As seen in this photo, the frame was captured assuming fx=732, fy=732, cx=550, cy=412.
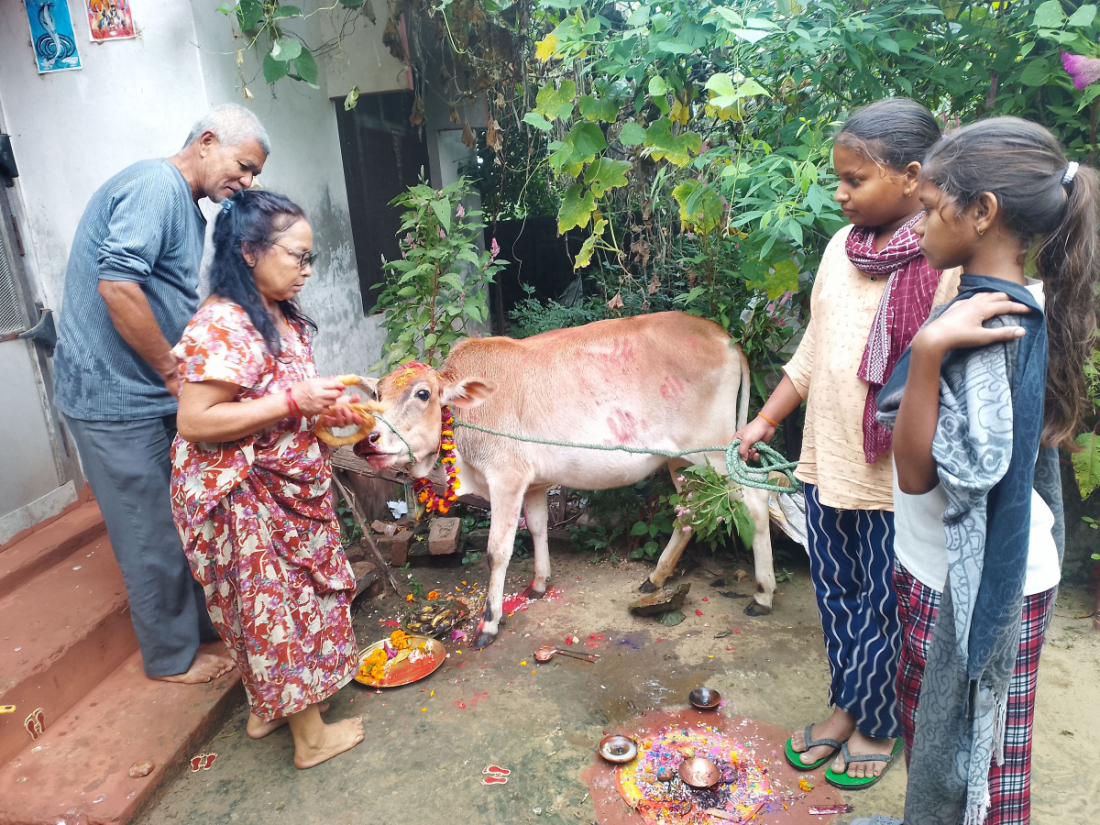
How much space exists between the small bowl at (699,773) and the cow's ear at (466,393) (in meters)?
1.70

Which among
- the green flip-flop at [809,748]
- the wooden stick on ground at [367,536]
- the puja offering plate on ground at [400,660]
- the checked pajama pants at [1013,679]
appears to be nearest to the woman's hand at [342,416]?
the puja offering plate on ground at [400,660]

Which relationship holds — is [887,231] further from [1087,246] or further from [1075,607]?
[1075,607]

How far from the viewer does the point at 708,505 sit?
3.51 m

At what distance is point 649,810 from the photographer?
8.05 feet

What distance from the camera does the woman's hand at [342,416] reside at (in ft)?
7.71

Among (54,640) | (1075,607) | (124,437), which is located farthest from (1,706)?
(1075,607)

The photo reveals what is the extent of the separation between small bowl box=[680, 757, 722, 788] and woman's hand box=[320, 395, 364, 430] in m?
1.67

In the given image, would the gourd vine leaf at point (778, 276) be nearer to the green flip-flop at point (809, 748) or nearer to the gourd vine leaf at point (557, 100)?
the gourd vine leaf at point (557, 100)

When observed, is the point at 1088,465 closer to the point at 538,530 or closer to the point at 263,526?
the point at 538,530

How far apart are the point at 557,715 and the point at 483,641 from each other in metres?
0.66

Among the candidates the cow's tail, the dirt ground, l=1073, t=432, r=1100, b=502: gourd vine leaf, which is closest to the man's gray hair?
the dirt ground

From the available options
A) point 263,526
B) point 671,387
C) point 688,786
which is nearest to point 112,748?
point 263,526

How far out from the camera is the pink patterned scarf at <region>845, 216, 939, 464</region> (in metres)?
2.04

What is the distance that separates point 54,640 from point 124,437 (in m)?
0.87
